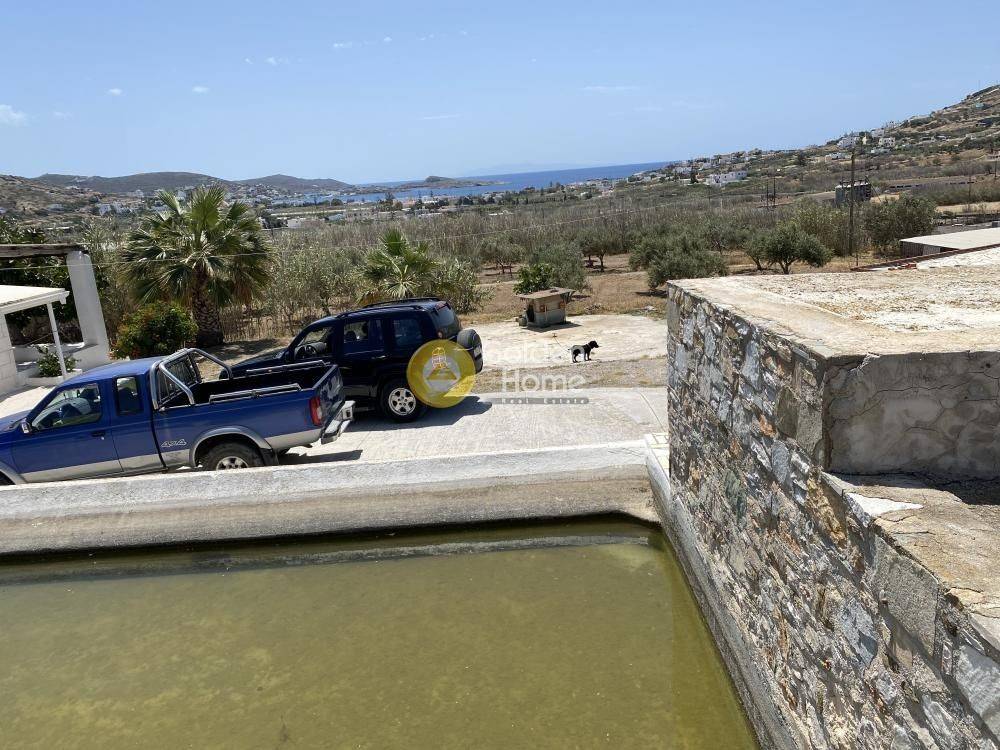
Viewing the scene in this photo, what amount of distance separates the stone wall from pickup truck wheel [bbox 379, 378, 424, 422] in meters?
6.25

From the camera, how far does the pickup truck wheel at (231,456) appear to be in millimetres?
8500

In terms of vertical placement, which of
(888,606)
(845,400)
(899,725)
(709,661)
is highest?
(845,400)

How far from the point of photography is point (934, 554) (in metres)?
2.45

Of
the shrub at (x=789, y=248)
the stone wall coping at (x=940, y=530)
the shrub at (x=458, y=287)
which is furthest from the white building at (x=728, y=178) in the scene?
the stone wall coping at (x=940, y=530)

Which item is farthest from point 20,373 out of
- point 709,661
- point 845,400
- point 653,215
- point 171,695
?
point 653,215

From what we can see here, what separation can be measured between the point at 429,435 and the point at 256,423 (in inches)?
109

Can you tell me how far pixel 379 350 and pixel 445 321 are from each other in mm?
1156

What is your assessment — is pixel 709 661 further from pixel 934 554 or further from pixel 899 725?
pixel 934 554

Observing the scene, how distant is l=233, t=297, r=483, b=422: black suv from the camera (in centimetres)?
1115

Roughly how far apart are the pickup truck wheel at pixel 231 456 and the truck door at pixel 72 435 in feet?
3.63

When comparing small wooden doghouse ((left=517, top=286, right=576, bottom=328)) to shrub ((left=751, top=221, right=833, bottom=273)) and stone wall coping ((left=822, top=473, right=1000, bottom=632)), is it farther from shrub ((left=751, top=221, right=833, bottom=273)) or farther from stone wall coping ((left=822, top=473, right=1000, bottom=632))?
stone wall coping ((left=822, top=473, right=1000, bottom=632))

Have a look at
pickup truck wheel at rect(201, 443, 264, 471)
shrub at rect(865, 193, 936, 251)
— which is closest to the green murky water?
pickup truck wheel at rect(201, 443, 264, 471)

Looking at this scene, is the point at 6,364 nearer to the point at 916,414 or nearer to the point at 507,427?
the point at 507,427

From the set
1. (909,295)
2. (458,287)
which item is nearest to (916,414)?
(909,295)
